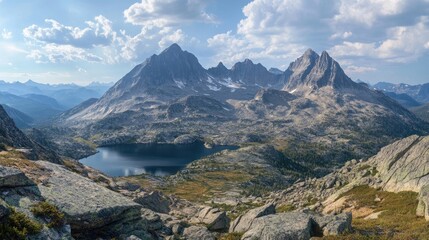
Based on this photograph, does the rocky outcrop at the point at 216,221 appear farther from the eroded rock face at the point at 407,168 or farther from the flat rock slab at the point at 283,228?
the eroded rock face at the point at 407,168

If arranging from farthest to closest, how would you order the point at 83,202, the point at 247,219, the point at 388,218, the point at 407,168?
1. the point at 407,168
2. the point at 388,218
3. the point at 247,219
4. the point at 83,202

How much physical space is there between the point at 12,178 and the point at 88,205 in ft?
18.7

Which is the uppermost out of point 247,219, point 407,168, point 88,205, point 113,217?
point 88,205

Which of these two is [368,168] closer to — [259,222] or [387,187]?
[387,187]

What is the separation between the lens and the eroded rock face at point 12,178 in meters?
25.7

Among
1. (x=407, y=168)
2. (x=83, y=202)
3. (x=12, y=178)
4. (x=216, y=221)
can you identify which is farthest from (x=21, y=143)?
(x=407, y=168)

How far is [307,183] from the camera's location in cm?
11556

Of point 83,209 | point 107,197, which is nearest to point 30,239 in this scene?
point 83,209

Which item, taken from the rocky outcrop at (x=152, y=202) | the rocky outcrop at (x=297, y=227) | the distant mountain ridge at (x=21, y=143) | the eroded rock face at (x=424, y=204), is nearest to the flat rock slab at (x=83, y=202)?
the rocky outcrop at (x=297, y=227)

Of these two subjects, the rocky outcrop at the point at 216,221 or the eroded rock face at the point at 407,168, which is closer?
the rocky outcrop at the point at 216,221

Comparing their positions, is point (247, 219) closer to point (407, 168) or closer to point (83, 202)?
point (83, 202)

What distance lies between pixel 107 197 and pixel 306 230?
58.2 feet

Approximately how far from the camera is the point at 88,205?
2845 centimetres

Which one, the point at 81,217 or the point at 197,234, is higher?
the point at 81,217
